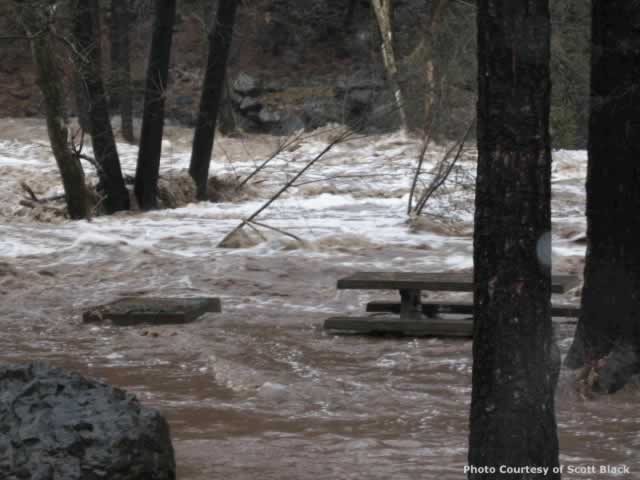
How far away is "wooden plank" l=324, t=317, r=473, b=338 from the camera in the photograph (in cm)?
812

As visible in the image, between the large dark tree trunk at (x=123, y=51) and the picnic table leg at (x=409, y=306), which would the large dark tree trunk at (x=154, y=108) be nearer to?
the large dark tree trunk at (x=123, y=51)

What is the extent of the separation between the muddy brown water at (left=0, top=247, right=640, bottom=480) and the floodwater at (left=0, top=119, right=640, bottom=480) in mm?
16

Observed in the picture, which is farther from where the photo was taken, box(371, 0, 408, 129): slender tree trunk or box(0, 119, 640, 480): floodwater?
box(371, 0, 408, 129): slender tree trunk

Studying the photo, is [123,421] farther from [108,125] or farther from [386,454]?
[108,125]

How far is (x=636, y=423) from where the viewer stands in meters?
5.69

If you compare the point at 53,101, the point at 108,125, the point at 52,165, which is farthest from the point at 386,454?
the point at 52,165

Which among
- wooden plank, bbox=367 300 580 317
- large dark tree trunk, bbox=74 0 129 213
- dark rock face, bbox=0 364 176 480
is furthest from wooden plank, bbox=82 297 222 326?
large dark tree trunk, bbox=74 0 129 213

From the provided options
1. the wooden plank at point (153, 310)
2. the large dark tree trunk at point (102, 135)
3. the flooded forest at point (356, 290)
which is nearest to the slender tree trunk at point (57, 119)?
the flooded forest at point (356, 290)

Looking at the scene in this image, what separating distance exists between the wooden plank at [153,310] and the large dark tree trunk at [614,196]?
3.46m

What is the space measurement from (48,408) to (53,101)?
36.8 ft

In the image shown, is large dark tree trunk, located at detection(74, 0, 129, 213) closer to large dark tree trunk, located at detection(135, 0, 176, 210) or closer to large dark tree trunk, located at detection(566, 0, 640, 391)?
large dark tree trunk, located at detection(135, 0, 176, 210)

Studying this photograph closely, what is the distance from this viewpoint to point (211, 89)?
58.5ft

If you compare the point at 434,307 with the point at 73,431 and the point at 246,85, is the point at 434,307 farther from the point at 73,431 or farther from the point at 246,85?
the point at 246,85

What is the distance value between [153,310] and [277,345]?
4.51 ft
